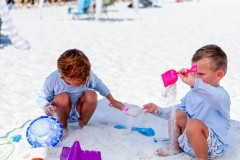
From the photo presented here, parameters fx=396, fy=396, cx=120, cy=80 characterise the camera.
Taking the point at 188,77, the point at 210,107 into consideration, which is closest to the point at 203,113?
the point at 210,107

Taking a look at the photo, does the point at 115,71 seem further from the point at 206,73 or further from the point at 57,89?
the point at 206,73

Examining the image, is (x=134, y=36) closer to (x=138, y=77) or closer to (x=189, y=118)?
(x=138, y=77)

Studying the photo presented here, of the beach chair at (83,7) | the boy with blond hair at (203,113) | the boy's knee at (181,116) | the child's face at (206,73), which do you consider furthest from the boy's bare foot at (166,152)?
the beach chair at (83,7)

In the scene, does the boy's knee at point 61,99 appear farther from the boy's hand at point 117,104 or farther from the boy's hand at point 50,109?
the boy's hand at point 117,104

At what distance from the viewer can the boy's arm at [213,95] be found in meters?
2.12

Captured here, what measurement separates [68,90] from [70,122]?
0.33 metres

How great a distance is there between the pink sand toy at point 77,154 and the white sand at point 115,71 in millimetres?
88

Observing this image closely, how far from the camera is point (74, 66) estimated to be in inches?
94.1

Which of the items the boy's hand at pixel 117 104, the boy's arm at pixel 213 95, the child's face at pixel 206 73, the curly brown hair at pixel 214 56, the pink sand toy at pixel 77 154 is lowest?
the pink sand toy at pixel 77 154

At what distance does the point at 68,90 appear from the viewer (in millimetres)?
2680

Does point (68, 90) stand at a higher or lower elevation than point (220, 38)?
higher

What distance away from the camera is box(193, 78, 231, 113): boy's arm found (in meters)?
2.12

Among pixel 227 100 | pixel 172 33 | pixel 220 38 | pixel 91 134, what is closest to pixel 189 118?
pixel 227 100

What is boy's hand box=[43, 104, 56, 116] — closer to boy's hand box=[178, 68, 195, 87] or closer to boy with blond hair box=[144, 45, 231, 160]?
boy with blond hair box=[144, 45, 231, 160]
